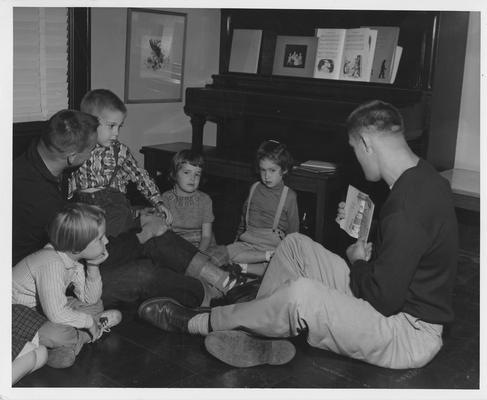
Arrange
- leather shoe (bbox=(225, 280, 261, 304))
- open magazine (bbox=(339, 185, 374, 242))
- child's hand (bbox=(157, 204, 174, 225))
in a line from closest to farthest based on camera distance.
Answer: open magazine (bbox=(339, 185, 374, 242))
leather shoe (bbox=(225, 280, 261, 304))
child's hand (bbox=(157, 204, 174, 225))

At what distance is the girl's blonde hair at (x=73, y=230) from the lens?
2668mm

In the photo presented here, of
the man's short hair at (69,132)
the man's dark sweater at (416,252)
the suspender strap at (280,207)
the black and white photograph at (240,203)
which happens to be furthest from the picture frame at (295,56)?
the man's dark sweater at (416,252)

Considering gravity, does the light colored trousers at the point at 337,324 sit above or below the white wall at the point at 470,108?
below

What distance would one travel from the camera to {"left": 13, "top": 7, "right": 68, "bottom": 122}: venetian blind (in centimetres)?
353

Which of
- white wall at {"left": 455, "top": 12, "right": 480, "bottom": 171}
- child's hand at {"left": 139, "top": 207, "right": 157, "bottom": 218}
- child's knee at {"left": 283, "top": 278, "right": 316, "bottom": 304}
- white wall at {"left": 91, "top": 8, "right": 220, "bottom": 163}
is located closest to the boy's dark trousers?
child's hand at {"left": 139, "top": 207, "right": 157, "bottom": 218}

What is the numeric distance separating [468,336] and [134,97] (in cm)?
253

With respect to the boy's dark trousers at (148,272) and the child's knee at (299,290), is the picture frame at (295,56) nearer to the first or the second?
the boy's dark trousers at (148,272)

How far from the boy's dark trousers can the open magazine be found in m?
0.79

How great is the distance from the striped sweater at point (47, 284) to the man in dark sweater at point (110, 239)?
0.74ft

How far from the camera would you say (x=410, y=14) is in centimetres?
402

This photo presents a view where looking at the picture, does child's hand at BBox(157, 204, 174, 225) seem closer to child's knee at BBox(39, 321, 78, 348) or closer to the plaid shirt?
the plaid shirt

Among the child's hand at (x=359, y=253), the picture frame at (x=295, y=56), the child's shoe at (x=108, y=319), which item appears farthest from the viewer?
the picture frame at (x=295, y=56)

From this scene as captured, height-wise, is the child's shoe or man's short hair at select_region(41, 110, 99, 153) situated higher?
man's short hair at select_region(41, 110, 99, 153)

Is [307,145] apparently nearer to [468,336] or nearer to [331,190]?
[331,190]
